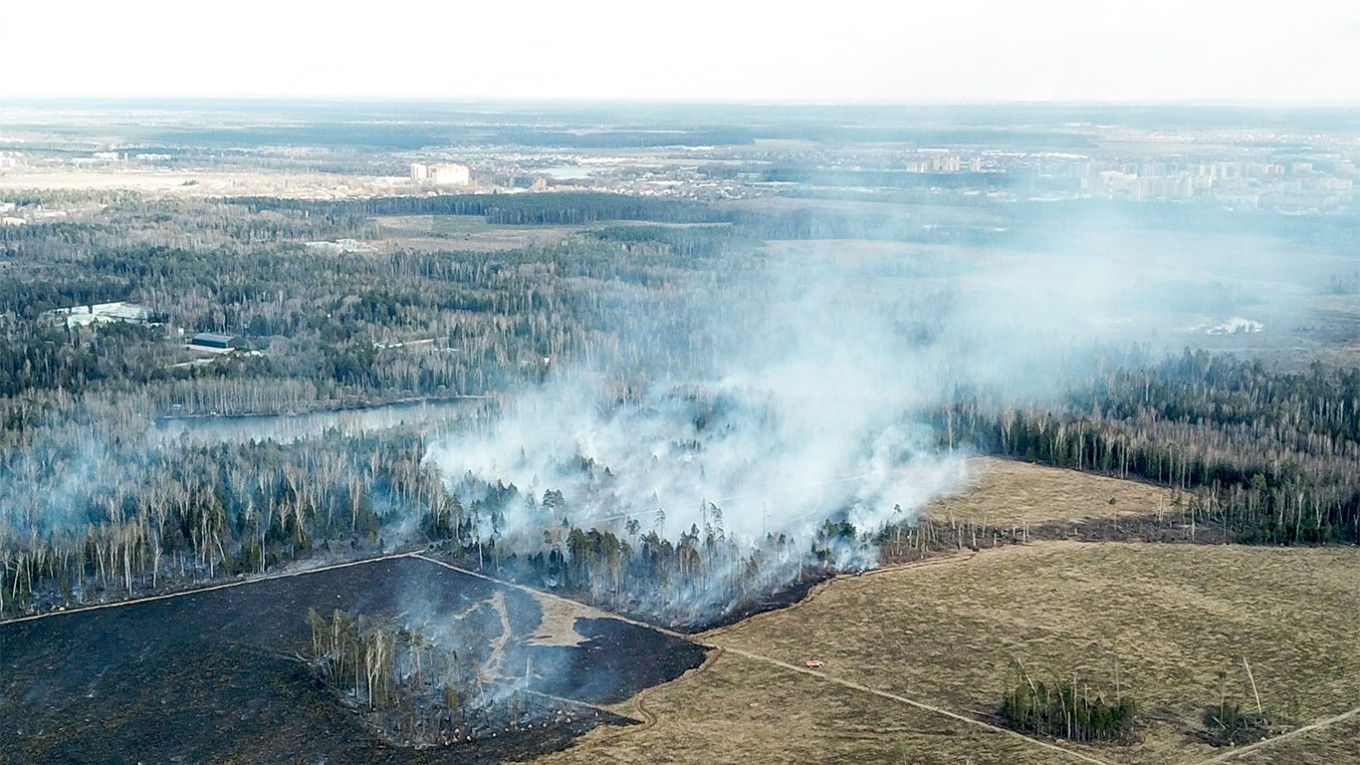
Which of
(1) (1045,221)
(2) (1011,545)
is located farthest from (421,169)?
(2) (1011,545)

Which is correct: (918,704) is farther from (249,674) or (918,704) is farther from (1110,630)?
(249,674)

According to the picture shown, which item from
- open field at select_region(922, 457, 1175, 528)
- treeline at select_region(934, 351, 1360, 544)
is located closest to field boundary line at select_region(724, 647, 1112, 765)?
open field at select_region(922, 457, 1175, 528)

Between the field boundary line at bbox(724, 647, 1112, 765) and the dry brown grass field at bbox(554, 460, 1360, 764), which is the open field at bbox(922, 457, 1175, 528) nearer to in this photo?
the dry brown grass field at bbox(554, 460, 1360, 764)

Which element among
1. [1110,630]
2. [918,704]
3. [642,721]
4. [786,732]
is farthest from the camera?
[1110,630]

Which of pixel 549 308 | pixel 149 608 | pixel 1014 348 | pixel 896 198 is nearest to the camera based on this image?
pixel 149 608

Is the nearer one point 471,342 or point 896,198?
point 471,342

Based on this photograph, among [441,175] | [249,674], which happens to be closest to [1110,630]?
[249,674]

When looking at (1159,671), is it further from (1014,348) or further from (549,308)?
(549,308)
